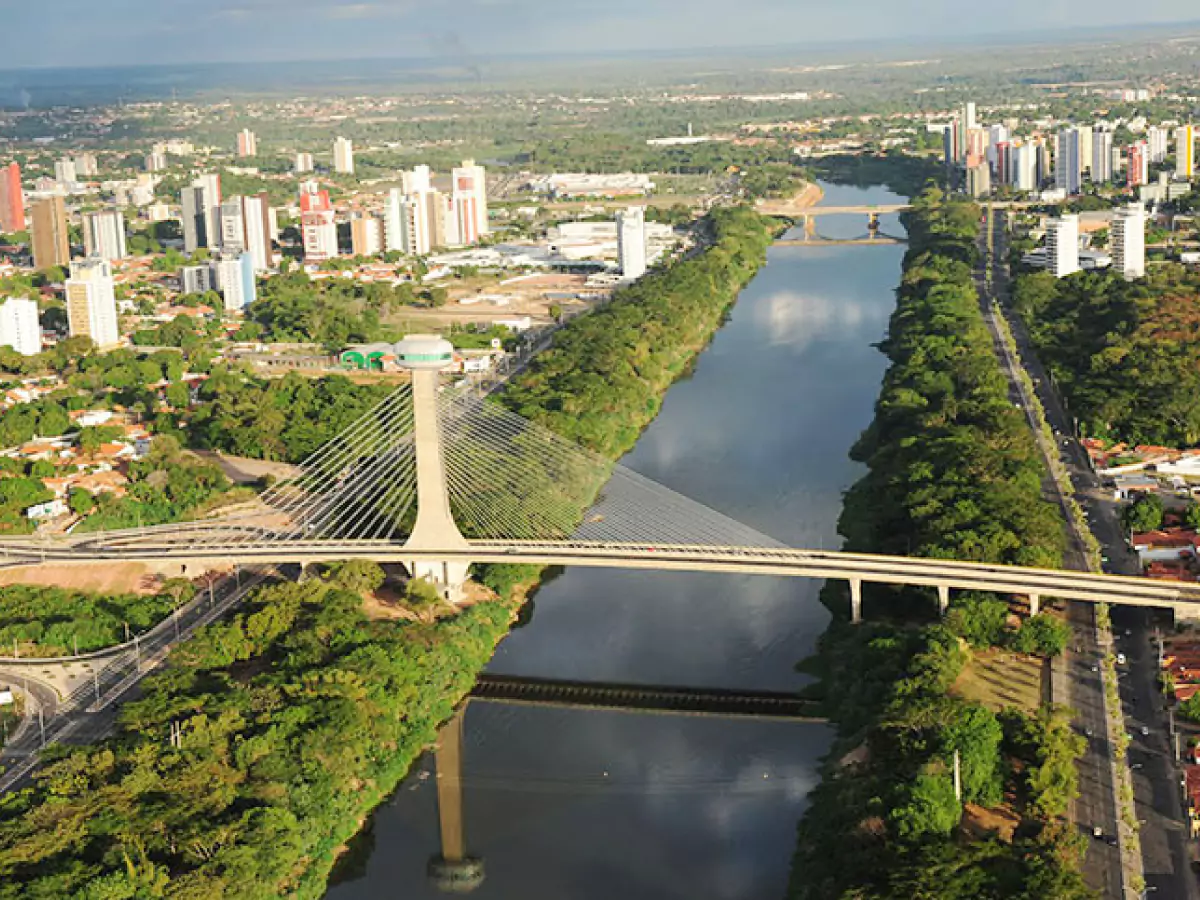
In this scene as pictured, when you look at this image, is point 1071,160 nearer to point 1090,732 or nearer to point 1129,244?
point 1129,244

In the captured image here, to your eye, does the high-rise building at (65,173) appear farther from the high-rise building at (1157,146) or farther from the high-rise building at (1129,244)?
the high-rise building at (1129,244)

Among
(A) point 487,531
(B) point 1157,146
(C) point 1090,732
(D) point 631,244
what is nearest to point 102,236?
(D) point 631,244

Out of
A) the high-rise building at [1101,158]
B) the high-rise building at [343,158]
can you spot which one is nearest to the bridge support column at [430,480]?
the high-rise building at [1101,158]

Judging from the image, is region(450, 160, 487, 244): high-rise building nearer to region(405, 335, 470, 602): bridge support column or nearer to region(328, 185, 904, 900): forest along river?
region(328, 185, 904, 900): forest along river

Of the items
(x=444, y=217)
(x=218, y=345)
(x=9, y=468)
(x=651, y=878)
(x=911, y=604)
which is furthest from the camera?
(x=444, y=217)

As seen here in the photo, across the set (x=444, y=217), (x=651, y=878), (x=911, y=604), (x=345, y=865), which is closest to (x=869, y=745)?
(x=651, y=878)

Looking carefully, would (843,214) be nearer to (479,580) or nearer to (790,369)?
(790,369)
